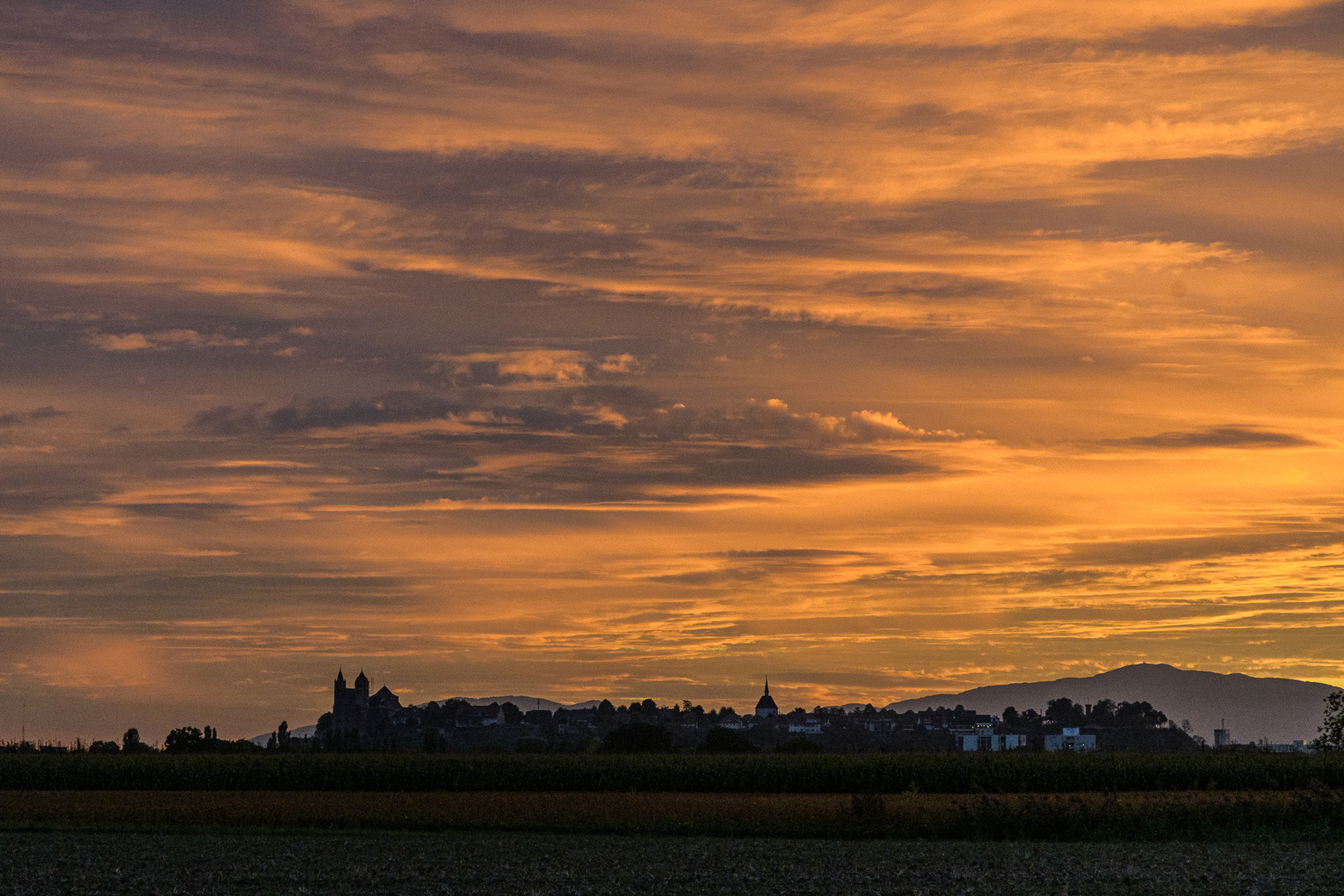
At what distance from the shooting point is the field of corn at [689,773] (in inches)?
3009

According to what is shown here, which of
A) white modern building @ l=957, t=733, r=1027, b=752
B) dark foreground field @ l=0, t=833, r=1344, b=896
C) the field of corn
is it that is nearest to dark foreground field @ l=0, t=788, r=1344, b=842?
dark foreground field @ l=0, t=833, r=1344, b=896

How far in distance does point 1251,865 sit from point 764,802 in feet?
93.6

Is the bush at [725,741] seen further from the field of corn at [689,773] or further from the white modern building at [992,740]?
the field of corn at [689,773]

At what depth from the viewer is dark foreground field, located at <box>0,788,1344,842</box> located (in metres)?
49.4

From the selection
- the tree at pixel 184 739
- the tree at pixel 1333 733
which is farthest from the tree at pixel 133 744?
the tree at pixel 1333 733

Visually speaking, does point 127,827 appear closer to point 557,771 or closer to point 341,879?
point 341,879

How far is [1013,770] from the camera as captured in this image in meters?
77.5

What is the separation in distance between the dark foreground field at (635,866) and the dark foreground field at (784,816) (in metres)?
3.15

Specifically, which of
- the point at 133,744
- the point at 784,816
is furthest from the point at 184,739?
the point at 784,816

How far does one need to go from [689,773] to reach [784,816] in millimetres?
22273

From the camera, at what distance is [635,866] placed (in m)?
38.2

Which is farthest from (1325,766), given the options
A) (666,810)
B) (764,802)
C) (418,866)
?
(418,866)

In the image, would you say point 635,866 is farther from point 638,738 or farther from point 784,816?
point 638,738

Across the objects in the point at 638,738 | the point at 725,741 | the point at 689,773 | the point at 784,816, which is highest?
the point at 638,738
